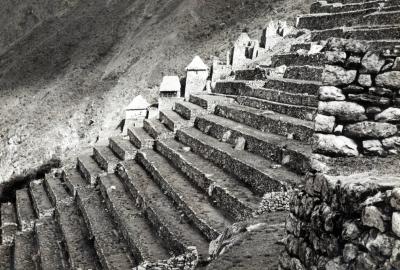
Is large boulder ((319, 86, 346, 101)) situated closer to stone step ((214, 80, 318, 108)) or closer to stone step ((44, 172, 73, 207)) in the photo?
stone step ((214, 80, 318, 108))

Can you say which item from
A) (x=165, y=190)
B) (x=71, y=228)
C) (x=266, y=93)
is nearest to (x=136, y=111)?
(x=266, y=93)

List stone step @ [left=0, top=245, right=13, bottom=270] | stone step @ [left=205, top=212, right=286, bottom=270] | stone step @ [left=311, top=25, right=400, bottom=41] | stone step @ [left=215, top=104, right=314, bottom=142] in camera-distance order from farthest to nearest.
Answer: stone step @ [left=0, top=245, right=13, bottom=270] → stone step @ [left=311, top=25, right=400, bottom=41] → stone step @ [left=215, top=104, right=314, bottom=142] → stone step @ [left=205, top=212, right=286, bottom=270]

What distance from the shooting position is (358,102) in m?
3.72

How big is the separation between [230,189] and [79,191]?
7.63m

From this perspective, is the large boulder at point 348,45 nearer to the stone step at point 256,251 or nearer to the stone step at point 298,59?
the stone step at point 256,251

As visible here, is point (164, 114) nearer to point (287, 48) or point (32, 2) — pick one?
point (287, 48)

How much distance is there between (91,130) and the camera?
103 ft

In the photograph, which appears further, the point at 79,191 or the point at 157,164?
the point at 79,191

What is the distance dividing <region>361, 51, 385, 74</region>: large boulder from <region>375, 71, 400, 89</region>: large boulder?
65 mm

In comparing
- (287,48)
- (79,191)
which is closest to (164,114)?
(79,191)

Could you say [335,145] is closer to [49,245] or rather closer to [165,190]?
[165,190]

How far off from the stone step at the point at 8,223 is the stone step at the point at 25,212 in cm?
34

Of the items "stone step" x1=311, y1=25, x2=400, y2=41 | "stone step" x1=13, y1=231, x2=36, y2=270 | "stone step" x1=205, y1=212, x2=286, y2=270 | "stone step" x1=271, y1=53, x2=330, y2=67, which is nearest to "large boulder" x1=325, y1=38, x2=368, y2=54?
"stone step" x1=205, y1=212, x2=286, y2=270

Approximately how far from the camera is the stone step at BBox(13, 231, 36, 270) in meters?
12.7
